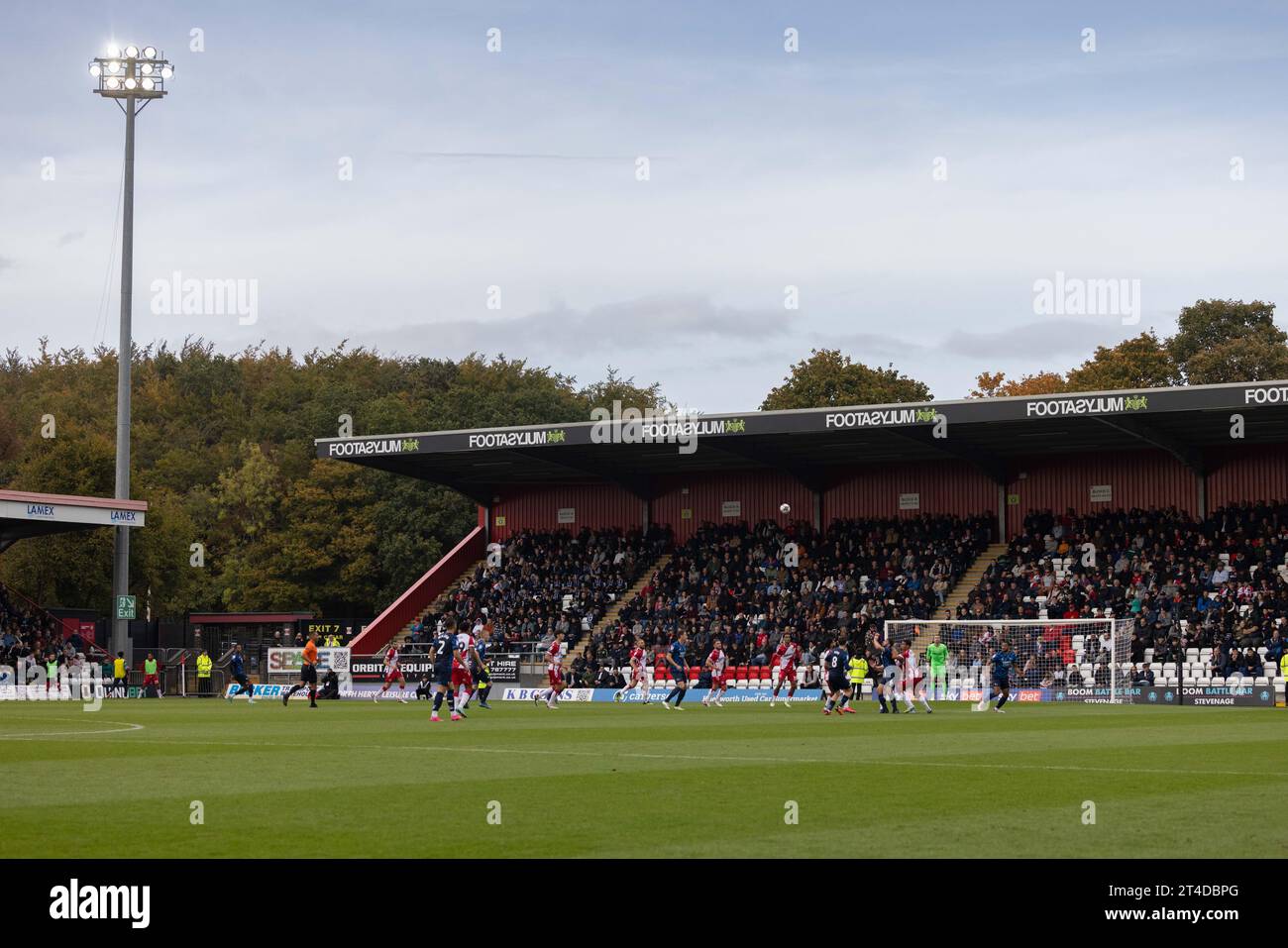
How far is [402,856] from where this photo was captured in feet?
37.3

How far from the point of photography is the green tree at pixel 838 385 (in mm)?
87688

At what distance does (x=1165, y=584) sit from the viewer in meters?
50.7

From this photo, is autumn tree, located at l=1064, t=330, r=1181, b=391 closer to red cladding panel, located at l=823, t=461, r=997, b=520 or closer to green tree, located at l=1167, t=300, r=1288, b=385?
green tree, located at l=1167, t=300, r=1288, b=385

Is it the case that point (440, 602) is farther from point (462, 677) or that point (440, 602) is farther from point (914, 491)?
point (462, 677)

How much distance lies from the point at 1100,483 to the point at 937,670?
13983mm

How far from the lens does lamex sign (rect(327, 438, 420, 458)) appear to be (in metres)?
62.3

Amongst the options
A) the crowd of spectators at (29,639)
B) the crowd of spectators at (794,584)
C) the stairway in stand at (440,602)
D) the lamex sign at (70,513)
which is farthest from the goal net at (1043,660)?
the crowd of spectators at (29,639)

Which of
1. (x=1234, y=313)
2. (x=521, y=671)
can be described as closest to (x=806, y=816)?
(x=521, y=671)

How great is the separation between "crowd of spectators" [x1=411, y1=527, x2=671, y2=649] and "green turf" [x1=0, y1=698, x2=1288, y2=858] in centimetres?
3137

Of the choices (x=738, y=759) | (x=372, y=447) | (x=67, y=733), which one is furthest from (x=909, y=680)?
(x=372, y=447)

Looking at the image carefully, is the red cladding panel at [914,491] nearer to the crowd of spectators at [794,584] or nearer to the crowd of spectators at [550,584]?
the crowd of spectators at [794,584]

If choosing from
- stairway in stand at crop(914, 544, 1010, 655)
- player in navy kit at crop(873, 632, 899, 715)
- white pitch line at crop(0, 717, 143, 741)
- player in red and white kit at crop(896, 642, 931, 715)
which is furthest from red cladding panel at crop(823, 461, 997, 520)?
white pitch line at crop(0, 717, 143, 741)
